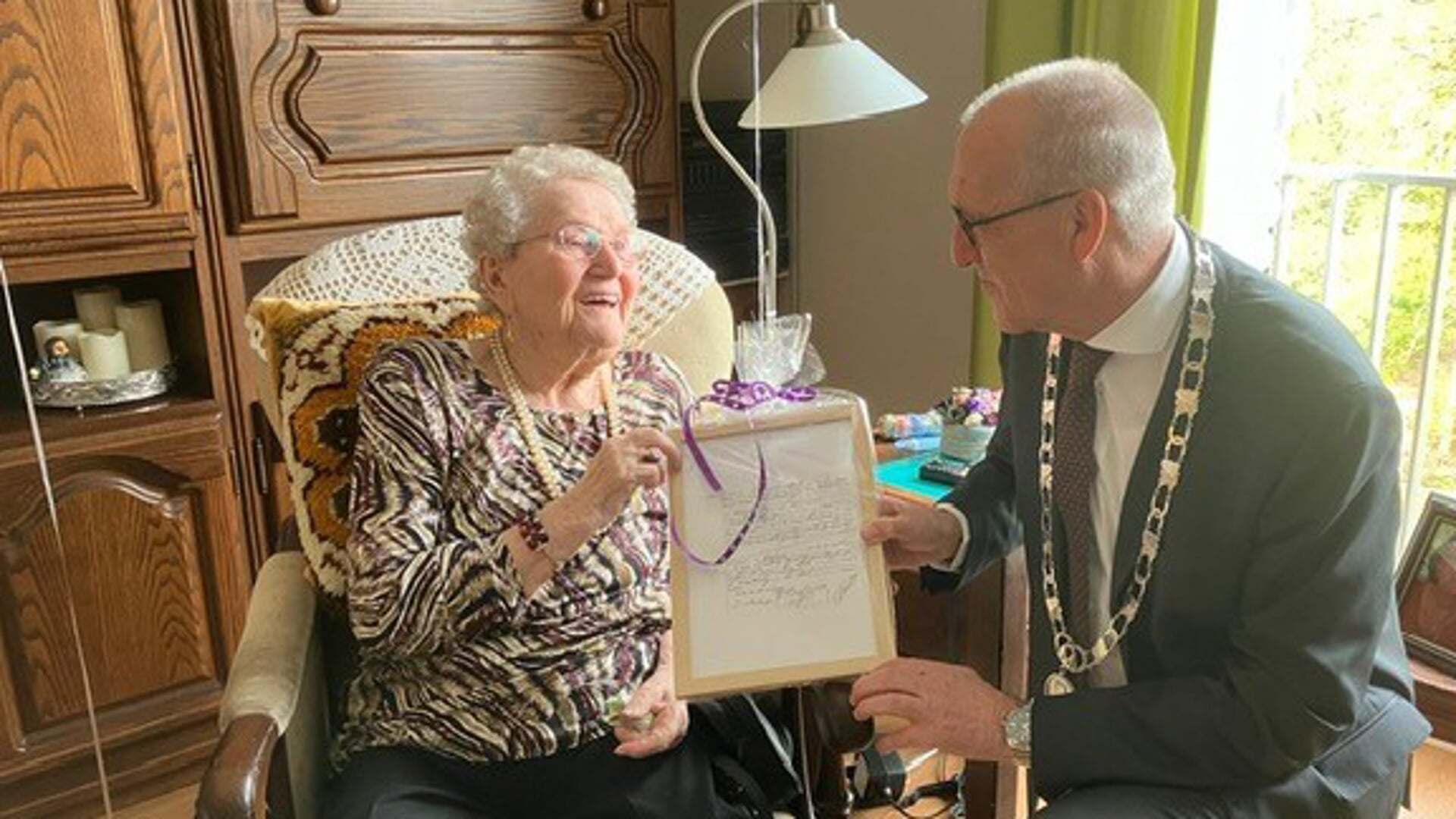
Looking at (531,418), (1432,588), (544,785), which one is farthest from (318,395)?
(1432,588)

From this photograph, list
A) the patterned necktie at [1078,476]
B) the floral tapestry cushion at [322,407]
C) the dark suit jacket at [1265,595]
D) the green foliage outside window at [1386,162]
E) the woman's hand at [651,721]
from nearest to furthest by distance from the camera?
the dark suit jacket at [1265,595]
the patterned necktie at [1078,476]
the woman's hand at [651,721]
the floral tapestry cushion at [322,407]
the green foliage outside window at [1386,162]

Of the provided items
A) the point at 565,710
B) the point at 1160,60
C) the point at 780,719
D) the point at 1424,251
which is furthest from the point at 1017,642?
the point at 1424,251

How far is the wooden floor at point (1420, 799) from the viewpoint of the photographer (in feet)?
6.97

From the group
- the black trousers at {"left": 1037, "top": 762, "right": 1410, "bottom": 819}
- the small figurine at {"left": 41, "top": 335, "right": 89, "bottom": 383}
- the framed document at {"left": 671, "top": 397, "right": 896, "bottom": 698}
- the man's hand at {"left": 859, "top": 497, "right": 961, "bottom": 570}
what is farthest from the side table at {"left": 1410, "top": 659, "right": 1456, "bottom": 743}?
the small figurine at {"left": 41, "top": 335, "right": 89, "bottom": 383}

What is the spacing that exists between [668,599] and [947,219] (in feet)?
5.15

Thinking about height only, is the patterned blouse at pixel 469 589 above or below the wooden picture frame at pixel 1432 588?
above

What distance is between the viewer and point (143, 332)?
219 centimetres

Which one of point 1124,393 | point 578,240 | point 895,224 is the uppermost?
point 578,240

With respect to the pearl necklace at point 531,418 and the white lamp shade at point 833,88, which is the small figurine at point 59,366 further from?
the white lamp shade at point 833,88

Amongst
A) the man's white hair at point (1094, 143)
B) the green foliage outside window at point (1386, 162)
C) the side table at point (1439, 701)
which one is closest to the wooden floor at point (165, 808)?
the man's white hair at point (1094, 143)

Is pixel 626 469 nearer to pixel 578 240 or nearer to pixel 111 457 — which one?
pixel 578 240

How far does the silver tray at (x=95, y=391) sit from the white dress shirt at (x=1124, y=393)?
1716 mm

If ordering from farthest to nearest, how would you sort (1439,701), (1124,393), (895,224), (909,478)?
(895,224) < (909,478) < (1439,701) < (1124,393)

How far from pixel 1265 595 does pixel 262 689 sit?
1.09 m
